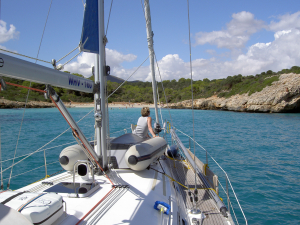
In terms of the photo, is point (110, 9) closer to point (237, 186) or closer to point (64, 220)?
point (64, 220)

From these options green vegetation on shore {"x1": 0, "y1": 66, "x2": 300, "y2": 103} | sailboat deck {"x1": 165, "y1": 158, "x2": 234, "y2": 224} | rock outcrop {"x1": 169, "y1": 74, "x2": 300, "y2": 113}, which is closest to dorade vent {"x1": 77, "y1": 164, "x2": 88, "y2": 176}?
sailboat deck {"x1": 165, "y1": 158, "x2": 234, "y2": 224}

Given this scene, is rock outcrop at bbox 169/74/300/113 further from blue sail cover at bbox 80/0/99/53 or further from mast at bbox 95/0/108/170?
blue sail cover at bbox 80/0/99/53

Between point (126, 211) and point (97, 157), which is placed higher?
point (97, 157)

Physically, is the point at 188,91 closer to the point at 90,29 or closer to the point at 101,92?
the point at 101,92

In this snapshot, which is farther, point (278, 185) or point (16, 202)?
point (278, 185)

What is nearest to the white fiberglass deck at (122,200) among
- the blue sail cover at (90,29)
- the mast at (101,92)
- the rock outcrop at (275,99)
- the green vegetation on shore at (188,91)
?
the mast at (101,92)

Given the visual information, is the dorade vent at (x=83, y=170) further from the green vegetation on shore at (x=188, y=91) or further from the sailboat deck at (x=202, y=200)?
the green vegetation on shore at (x=188, y=91)

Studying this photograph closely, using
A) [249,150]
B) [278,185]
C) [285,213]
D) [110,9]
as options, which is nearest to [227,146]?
[249,150]

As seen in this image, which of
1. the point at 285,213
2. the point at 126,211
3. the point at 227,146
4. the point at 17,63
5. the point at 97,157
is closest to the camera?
the point at 17,63

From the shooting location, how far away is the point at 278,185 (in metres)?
7.27

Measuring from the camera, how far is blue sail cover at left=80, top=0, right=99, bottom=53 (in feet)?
11.4

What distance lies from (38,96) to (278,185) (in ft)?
240

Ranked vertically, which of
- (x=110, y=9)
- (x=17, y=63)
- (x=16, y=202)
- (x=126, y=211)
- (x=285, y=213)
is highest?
(x=110, y=9)

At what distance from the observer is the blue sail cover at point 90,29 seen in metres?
3.48
